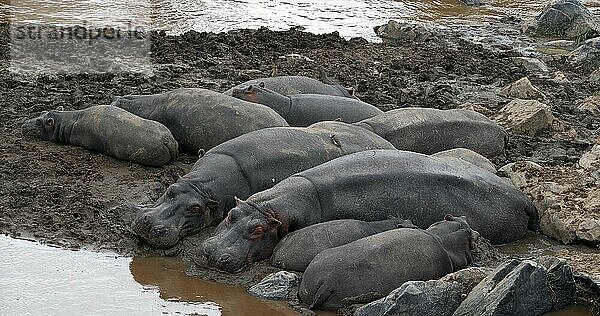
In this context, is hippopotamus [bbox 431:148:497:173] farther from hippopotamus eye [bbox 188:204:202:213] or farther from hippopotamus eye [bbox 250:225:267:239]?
hippopotamus eye [bbox 188:204:202:213]

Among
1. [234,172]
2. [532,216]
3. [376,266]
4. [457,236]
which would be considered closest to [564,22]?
[532,216]

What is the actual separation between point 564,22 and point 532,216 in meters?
9.78

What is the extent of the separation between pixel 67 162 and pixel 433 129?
3302 millimetres

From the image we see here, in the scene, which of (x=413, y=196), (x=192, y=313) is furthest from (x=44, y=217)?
(x=413, y=196)

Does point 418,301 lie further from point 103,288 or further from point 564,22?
point 564,22

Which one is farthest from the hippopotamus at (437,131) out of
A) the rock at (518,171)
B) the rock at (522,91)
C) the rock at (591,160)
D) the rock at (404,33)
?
the rock at (404,33)

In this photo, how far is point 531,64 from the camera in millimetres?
13586

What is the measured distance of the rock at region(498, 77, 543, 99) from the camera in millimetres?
11883

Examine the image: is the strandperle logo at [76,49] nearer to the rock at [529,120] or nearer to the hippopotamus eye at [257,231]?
the rock at [529,120]

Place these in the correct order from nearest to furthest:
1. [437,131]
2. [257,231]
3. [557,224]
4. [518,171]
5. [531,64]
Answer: [257,231], [557,224], [518,171], [437,131], [531,64]

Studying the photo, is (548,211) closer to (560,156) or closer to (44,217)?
(560,156)

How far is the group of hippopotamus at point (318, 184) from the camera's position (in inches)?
267

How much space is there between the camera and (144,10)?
1700 centimetres

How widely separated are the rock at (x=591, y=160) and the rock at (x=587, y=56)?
4623mm
